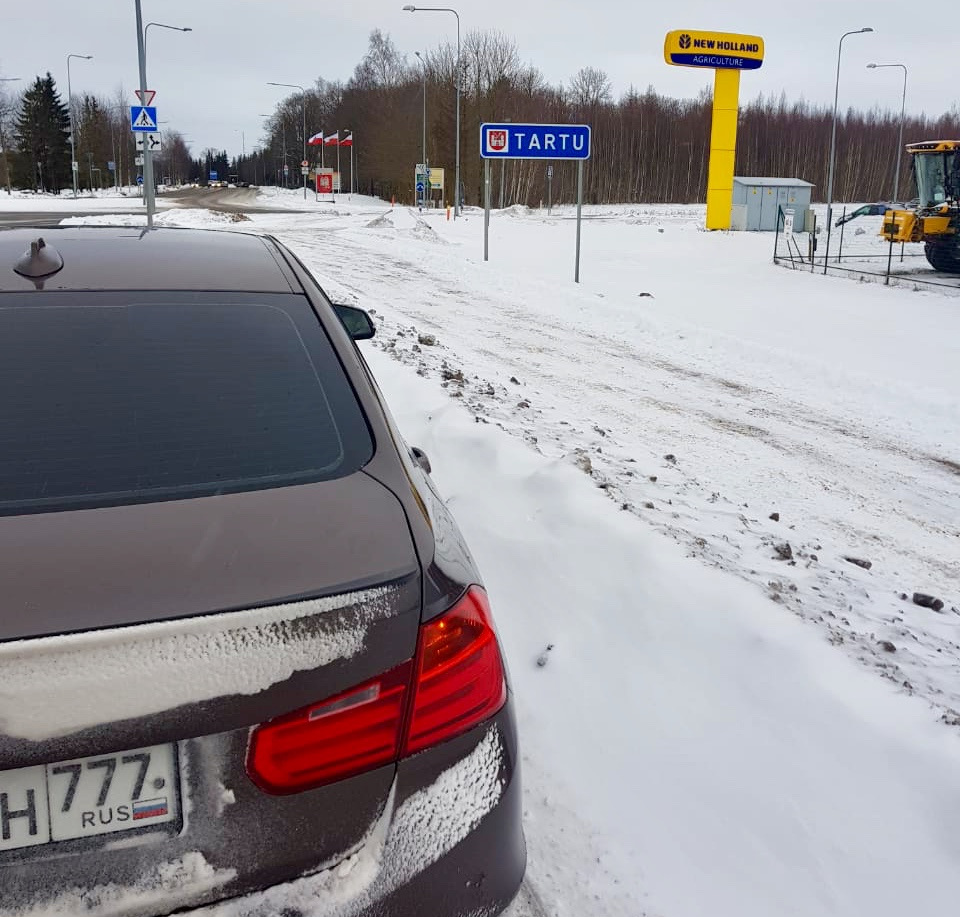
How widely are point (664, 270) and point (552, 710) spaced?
20.1m

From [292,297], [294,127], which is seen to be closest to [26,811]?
[292,297]

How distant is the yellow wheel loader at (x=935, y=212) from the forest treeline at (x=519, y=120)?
1345 inches

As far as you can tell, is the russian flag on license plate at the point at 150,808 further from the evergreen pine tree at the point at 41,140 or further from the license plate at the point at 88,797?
the evergreen pine tree at the point at 41,140

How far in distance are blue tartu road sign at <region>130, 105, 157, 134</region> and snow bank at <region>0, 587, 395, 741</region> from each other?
24.0 m

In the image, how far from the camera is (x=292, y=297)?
97.1 inches

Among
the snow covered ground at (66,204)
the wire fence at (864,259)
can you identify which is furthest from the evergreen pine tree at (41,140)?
the wire fence at (864,259)

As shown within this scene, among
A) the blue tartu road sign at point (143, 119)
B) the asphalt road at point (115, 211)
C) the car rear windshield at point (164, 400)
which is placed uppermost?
the blue tartu road sign at point (143, 119)

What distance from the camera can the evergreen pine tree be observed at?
284 ft

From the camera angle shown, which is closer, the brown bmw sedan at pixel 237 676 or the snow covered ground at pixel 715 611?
the brown bmw sedan at pixel 237 676

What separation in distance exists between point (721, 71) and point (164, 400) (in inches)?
1423

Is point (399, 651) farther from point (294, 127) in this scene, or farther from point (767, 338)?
point (294, 127)

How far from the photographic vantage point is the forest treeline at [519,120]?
60094mm

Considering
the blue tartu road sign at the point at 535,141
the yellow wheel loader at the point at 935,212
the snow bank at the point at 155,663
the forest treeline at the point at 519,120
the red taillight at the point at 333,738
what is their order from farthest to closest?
the forest treeline at the point at 519,120 < the yellow wheel loader at the point at 935,212 < the blue tartu road sign at the point at 535,141 < the red taillight at the point at 333,738 < the snow bank at the point at 155,663

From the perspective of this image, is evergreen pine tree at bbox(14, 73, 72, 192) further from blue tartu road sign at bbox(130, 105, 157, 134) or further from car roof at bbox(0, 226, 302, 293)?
car roof at bbox(0, 226, 302, 293)
